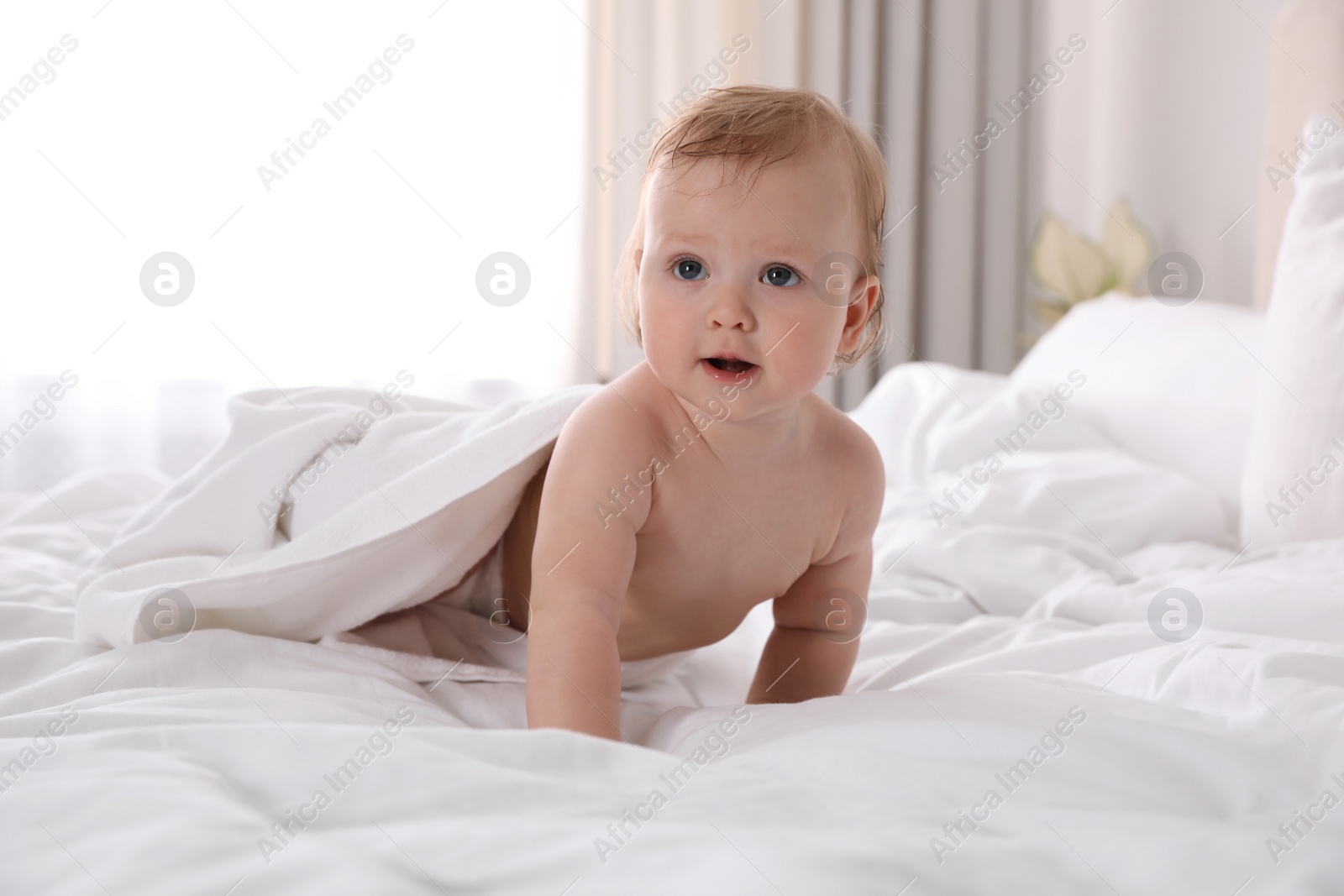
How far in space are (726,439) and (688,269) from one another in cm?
15

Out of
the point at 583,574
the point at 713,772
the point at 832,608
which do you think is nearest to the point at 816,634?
the point at 832,608

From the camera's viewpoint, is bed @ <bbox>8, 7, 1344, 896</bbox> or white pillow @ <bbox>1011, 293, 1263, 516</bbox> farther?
white pillow @ <bbox>1011, 293, 1263, 516</bbox>

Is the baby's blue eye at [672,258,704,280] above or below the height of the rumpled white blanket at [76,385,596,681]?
above

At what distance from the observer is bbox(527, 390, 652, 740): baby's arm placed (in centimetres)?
68

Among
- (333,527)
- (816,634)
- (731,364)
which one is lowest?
(816,634)

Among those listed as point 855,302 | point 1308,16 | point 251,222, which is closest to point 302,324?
point 251,222

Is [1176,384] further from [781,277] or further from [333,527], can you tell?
[333,527]

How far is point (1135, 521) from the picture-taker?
1.25 meters

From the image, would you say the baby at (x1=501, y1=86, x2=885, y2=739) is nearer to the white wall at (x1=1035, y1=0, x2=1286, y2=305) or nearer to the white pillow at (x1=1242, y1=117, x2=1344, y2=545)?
the white pillow at (x1=1242, y1=117, x2=1344, y2=545)

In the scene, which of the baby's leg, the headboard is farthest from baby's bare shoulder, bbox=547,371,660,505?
the headboard

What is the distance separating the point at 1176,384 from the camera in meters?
1.48

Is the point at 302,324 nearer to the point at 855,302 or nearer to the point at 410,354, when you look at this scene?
the point at 410,354

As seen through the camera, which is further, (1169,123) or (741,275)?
(1169,123)

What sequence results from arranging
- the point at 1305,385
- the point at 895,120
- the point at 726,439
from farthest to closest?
the point at 895,120 < the point at 1305,385 < the point at 726,439
